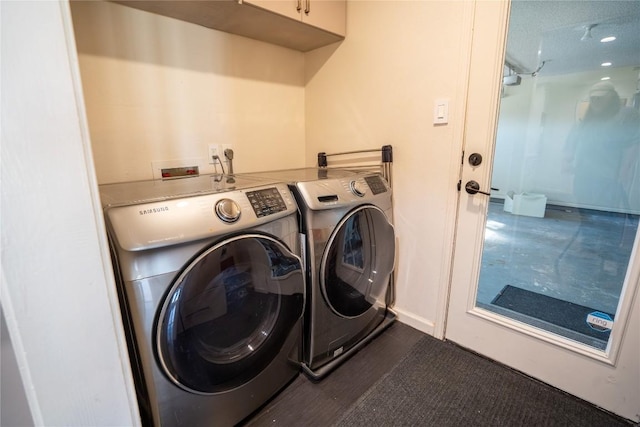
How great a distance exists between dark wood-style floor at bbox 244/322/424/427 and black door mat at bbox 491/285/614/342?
20.3 inches

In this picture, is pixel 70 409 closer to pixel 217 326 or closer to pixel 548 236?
pixel 217 326

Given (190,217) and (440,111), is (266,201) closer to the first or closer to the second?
(190,217)

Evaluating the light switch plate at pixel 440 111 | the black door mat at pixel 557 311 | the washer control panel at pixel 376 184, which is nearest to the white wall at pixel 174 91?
the washer control panel at pixel 376 184

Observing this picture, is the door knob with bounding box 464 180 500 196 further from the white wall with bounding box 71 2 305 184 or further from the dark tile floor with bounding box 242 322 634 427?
the white wall with bounding box 71 2 305 184

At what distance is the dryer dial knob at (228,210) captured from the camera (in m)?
0.91

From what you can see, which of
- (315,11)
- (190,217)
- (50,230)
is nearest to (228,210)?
(190,217)

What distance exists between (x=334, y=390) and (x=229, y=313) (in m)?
0.66

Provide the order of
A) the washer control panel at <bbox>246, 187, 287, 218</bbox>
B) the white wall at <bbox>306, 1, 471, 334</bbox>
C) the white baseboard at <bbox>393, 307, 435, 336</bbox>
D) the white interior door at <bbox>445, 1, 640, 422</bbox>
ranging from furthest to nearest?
the white baseboard at <bbox>393, 307, 435, 336</bbox> < the white wall at <bbox>306, 1, 471, 334</bbox> < the white interior door at <bbox>445, 1, 640, 422</bbox> < the washer control panel at <bbox>246, 187, 287, 218</bbox>

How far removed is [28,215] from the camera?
455 mm

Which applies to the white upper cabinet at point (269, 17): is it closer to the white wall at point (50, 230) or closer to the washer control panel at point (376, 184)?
the washer control panel at point (376, 184)

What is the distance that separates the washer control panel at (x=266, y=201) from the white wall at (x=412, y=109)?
84cm

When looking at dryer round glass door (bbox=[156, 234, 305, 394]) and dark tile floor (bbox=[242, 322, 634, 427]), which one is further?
dark tile floor (bbox=[242, 322, 634, 427])

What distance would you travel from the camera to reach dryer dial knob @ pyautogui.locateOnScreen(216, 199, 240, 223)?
0.91 metres

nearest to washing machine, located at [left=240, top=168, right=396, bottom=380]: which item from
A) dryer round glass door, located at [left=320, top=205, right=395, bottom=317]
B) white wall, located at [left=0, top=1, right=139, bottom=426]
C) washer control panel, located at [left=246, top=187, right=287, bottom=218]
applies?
dryer round glass door, located at [left=320, top=205, right=395, bottom=317]
